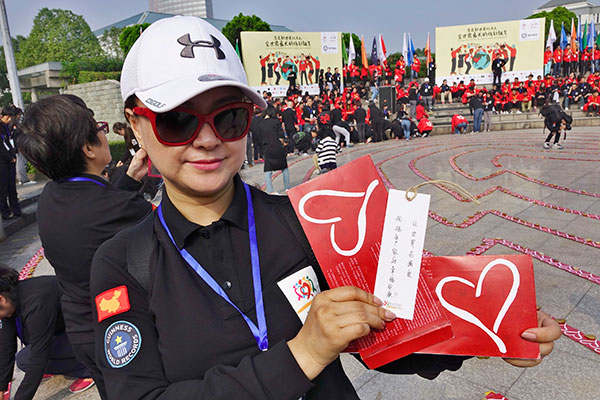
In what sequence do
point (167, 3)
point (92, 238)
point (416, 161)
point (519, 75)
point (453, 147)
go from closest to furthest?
point (92, 238), point (416, 161), point (453, 147), point (519, 75), point (167, 3)

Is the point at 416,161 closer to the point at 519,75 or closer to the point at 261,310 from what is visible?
the point at 261,310

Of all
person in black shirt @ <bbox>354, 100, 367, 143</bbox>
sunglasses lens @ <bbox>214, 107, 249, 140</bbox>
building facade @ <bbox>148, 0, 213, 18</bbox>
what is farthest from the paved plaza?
building facade @ <bbox>148, 0, 213, 18</bbox>

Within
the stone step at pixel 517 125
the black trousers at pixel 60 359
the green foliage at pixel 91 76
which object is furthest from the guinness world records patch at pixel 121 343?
the green foliage at pixel 91 76

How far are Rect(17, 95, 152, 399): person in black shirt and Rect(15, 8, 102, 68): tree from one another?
5408cm

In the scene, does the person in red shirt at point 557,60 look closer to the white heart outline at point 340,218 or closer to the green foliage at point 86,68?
the green foliage at point 86,68

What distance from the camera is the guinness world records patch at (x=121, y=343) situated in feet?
3.14

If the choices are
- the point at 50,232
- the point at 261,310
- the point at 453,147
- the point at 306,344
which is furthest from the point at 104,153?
the point at 453,147

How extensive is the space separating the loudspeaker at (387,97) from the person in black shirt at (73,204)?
20535 mm

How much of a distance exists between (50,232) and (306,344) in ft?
5.00

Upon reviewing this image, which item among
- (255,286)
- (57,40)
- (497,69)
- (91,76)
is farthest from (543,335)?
(57,40)

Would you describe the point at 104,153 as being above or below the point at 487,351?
above

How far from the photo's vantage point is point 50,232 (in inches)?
73.1

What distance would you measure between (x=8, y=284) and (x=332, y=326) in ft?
8.54

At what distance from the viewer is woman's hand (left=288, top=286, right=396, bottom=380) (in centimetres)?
82
